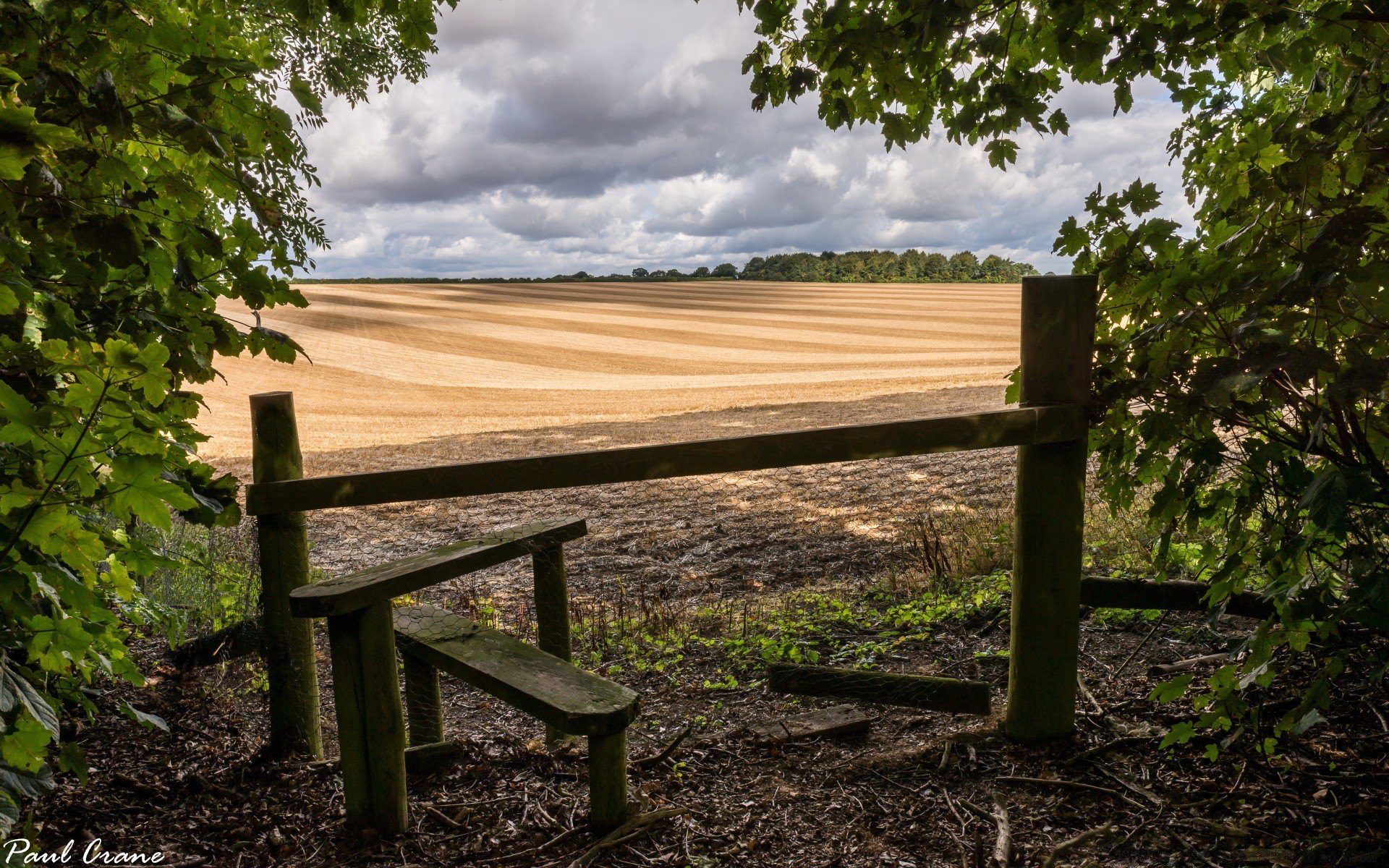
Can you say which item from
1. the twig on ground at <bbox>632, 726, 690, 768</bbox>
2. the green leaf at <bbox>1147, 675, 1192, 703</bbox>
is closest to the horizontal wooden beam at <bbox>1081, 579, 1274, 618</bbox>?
the green leaf at <bbox>1147, 675, 1192, 703</bbox>

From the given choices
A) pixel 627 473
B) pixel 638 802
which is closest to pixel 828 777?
pixel 638 802

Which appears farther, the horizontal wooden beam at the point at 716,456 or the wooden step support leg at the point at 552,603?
the wooden step support leg at the point at 552,603

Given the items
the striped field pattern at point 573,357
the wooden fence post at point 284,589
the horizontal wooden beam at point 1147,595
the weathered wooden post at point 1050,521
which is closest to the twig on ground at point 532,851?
the wooden fence post at point 284,589

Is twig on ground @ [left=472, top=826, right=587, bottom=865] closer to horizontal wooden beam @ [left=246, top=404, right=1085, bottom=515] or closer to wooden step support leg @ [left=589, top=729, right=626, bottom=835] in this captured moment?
wooden step support leg @ [left=589, top=729, right=626, bottom=835]

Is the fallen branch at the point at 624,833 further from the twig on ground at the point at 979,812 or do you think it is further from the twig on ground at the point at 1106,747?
the twig on ground at the point at 1106,747

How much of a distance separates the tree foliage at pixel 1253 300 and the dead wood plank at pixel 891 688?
77 cm

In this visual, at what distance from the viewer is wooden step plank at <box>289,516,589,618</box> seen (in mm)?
2701

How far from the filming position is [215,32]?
7.93ft

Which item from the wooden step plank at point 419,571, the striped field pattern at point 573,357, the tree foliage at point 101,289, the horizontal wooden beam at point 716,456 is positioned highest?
the tree foliage at point 101,289

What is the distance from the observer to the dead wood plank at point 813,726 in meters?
3.47

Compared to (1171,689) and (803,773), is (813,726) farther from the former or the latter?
(1171,689)

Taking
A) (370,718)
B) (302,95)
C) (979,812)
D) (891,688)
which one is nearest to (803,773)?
(891,688)

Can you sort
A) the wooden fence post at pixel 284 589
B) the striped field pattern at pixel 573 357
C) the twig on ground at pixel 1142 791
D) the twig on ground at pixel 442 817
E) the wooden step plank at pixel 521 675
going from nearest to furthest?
the wooden step plank at pixel 521 675 → the twig on ground at pixel 1142 791 → the twig on ground at pixel 442 817 → the wooden fence post at pixel 284 589 → the striped field pattern at pixel 573 357

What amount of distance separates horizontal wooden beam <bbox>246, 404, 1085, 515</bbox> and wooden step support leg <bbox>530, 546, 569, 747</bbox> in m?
0.92
